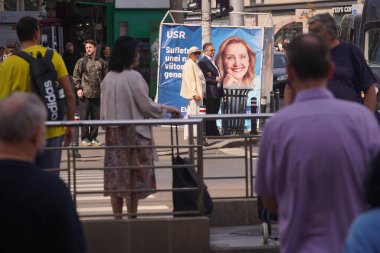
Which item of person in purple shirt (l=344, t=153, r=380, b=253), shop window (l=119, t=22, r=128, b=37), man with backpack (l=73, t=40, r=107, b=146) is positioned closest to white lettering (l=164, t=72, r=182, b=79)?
man with backpack (l=73, t=40, r=107, b=146)

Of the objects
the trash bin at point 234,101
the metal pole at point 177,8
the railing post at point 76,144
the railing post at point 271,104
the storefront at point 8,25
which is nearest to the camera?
the railing post at point 76,144

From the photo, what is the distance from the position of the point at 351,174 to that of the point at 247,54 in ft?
54.6

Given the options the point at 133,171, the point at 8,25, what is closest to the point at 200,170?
the point at 133,171

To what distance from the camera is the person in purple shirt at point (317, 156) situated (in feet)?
14.8

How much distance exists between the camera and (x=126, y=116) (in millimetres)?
9117

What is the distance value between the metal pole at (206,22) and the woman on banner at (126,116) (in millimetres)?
11614

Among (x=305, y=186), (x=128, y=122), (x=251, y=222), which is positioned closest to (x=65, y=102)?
(x=128, y=122)

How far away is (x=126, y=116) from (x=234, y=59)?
12085mm

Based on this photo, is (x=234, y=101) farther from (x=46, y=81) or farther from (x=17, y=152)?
(x=17, y=152)

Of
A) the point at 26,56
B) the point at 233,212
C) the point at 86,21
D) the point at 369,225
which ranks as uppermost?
the point at 86,21

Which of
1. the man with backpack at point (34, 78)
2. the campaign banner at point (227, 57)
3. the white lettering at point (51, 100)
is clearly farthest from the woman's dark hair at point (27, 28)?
the campaign banner at point (227, 57)

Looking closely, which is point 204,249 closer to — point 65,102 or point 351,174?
point 65,102

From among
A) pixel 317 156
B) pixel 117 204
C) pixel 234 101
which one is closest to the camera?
pixel 317 156

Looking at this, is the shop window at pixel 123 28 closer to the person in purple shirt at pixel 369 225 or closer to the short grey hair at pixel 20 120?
the short grey hair at pixel 20 120
